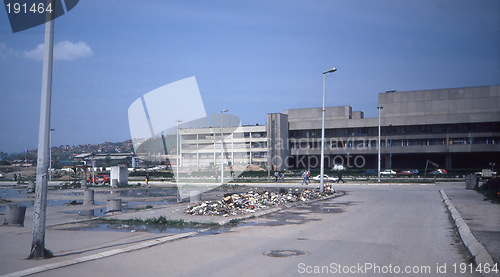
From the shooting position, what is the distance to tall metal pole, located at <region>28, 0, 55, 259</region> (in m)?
8.68

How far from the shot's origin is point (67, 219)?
53.0ft

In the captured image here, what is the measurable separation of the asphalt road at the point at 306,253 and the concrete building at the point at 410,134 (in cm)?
6376

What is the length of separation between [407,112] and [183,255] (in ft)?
272

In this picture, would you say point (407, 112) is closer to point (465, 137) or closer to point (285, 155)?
point (465, 137)

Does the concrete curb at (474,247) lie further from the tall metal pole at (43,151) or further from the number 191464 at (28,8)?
the number 191464 at (28,8)

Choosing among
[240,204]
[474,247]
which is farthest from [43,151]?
[240,204]

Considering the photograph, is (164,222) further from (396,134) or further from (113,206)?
(396,134)

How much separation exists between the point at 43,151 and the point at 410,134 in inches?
3135

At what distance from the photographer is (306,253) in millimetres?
9242

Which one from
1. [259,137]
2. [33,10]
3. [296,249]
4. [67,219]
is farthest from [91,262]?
[259,137]

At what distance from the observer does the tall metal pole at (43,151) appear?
868 centimetres

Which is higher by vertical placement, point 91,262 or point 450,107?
point 450,107

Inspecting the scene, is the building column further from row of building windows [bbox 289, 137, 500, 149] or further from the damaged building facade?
row of building windows [bbox 289, 137, 500, 149]

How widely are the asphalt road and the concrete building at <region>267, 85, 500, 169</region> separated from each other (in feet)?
209
